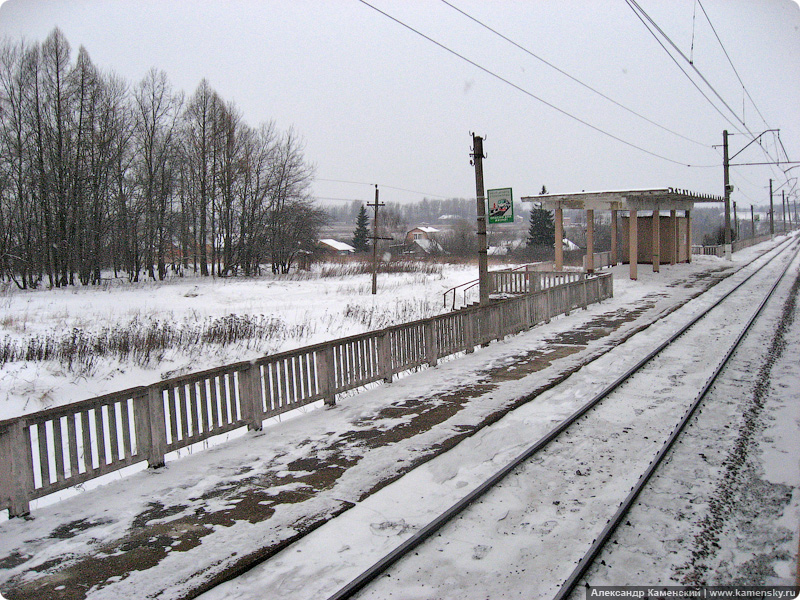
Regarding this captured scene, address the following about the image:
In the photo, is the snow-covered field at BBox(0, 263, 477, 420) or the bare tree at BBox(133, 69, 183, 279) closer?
the snow-covered field at BBox(0, 263, 477, 420)

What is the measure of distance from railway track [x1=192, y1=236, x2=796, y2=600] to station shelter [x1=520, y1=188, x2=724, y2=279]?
65.0ft

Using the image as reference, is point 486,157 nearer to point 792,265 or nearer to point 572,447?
point 572,447

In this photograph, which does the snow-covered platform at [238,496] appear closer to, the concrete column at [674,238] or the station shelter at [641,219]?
the station shelter at [641,219]

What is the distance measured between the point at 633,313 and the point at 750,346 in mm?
5917

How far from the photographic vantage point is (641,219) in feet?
118

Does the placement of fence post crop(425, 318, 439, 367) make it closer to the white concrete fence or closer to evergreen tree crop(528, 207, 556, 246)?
the white concrete fence

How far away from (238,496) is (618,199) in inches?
1037

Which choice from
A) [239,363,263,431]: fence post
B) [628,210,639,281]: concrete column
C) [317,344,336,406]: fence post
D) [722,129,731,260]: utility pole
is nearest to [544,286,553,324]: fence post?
[317,344,336,406]: fence post

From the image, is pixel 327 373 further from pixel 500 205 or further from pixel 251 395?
pixel 500 205

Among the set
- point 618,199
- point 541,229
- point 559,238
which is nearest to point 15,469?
point 618,199

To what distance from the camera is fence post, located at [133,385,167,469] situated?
20.4ft

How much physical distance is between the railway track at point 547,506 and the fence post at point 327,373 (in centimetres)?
258

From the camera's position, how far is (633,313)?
18.2 metres

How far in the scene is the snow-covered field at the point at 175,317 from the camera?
42.1ft
